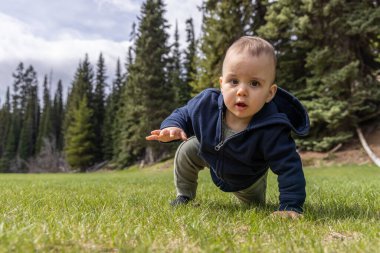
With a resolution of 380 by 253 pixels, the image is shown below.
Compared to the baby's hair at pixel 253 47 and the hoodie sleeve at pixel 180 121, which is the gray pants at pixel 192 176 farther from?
the baby's hair at pixel 253 47

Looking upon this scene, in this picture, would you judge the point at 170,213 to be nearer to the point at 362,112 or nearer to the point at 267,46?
the point at 267,46

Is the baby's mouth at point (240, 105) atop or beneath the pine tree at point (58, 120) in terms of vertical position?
beneath

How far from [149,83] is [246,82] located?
123 ft

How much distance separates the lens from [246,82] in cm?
335

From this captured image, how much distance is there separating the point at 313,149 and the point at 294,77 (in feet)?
19.3

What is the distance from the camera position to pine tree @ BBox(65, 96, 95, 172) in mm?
54666

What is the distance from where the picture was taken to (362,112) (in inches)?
852

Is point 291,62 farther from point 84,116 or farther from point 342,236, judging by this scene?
point 84,116

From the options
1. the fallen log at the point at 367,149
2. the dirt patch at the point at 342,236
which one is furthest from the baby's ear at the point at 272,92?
the fallen log at the point at 367,149

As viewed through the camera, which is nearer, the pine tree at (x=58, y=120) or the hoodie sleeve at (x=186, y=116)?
the hoodie sleeve at (x=186, y=116)

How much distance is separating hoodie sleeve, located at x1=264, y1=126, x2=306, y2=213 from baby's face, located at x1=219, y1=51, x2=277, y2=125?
0.31 meters

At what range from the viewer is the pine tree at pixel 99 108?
2343 inches

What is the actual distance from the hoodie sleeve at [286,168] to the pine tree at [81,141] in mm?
53459

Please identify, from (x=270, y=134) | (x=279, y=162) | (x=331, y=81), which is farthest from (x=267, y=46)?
(x=331, y=81)
